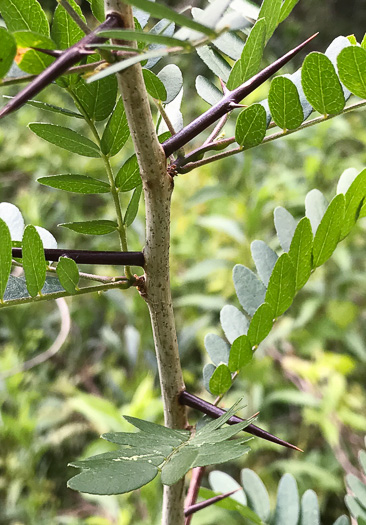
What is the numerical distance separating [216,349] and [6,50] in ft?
0.58

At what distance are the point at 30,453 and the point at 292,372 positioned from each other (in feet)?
1.48

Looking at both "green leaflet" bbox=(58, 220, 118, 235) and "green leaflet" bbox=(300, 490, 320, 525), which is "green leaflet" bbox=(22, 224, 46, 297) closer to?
"green leaflet" bbox=(58, 220, 118, 235)

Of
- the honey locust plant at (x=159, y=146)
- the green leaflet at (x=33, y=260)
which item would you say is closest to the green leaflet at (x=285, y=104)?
the honey locust plant at (x=159, y=146)

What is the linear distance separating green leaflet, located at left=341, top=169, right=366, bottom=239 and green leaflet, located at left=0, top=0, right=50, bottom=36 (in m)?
0.13

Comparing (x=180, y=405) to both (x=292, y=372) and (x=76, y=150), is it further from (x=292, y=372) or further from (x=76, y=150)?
(x=292, y=372)

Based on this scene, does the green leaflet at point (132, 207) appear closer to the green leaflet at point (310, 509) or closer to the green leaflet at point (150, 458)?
the green leaflet at point (150, 458)

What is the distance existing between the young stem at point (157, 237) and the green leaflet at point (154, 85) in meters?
0.03

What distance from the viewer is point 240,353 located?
0.73 ft

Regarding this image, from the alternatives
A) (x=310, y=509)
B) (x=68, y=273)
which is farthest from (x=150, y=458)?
(x=310, y=509)

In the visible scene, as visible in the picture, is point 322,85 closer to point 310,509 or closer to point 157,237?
point 157,237

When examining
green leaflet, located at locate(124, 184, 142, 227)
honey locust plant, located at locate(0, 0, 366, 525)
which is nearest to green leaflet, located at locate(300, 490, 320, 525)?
honey locust plant, located at locate(0, 0, 366, 525)

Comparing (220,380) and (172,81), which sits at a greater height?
(172,81)

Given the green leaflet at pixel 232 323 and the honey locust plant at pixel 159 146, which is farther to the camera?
the green leaflet at pixel 232 323

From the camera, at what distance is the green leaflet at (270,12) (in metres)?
0.19
